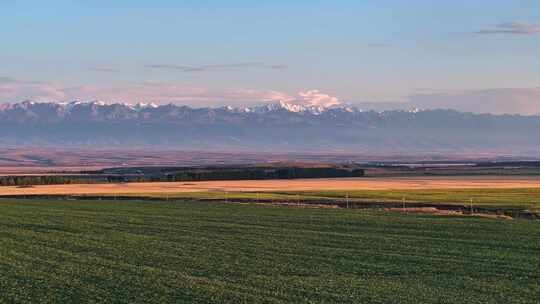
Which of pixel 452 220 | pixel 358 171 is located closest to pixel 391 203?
pixel 452 220

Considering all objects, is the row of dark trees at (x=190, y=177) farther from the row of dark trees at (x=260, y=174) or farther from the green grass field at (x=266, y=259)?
the green grass field at (x=266, y=259)

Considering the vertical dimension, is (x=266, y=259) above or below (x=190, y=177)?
below

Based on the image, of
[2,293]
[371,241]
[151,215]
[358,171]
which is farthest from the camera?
[358,171]

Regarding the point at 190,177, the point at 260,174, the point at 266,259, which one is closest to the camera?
the point at 266,259

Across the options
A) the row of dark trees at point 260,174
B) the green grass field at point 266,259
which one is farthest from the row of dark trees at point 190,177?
the green grass field at point 266,259

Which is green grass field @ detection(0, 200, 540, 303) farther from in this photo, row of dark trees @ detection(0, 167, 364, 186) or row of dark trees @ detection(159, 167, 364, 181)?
row of dark trees @ detection(159, 167, 364, 181)

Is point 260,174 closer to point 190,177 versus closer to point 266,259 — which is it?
point 190,177

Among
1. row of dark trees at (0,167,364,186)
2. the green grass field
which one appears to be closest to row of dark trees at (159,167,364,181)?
row of dark trees at (0,167,364,186)

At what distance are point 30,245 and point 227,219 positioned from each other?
14383 millimetres

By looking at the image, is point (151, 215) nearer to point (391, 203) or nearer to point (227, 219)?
point (227, 219)

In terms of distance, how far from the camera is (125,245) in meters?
32.0

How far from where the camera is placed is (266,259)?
28.3 m

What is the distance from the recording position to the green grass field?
22.1 metres

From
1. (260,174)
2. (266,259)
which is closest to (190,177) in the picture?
(260,174)
